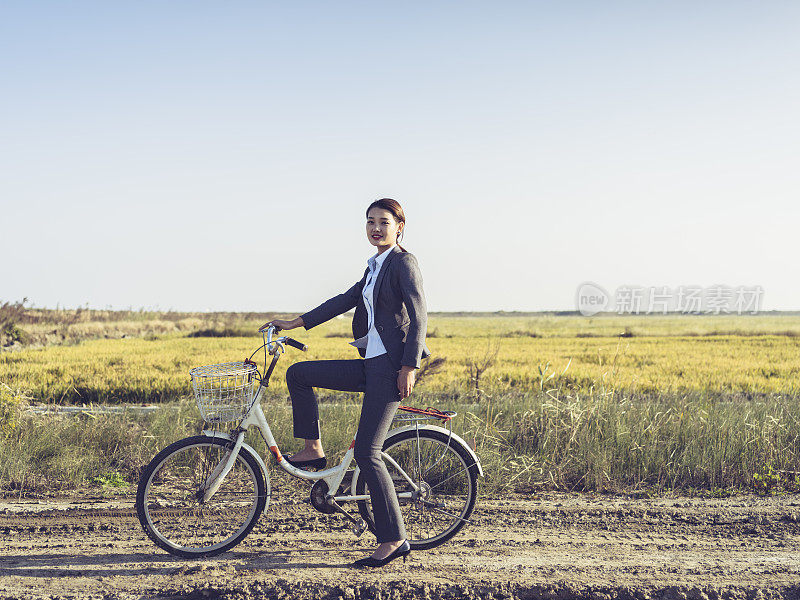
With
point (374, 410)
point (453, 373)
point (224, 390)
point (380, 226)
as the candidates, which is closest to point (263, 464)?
point (224, 390)

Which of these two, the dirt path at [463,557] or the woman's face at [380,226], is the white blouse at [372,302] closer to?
the woman's face at [380,226]

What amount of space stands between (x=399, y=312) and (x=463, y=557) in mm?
1885

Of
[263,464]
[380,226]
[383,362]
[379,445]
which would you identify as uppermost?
[380,226]

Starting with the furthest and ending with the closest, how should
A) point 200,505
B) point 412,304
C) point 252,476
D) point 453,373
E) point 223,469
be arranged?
point 453,373 < point 200,505 < point 252,476 < point 223,469 < point 412,304

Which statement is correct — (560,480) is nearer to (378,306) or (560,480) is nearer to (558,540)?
(558,540)

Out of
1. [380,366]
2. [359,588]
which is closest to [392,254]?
[380,366]

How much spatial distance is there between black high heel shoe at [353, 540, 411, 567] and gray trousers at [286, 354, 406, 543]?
64mm

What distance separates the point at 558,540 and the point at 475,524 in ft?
2.35

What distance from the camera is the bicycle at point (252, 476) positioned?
182 inches

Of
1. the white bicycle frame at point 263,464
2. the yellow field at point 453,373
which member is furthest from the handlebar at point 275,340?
the yellow field at point 453,373

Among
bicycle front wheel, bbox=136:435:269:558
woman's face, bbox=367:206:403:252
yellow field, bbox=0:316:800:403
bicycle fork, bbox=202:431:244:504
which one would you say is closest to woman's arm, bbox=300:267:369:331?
woman's face, bbox=367:206:403:252

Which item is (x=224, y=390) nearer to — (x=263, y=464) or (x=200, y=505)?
(x=263, y=464)

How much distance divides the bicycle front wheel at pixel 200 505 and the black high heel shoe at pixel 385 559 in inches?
34.7

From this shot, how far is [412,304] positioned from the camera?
173 inches
